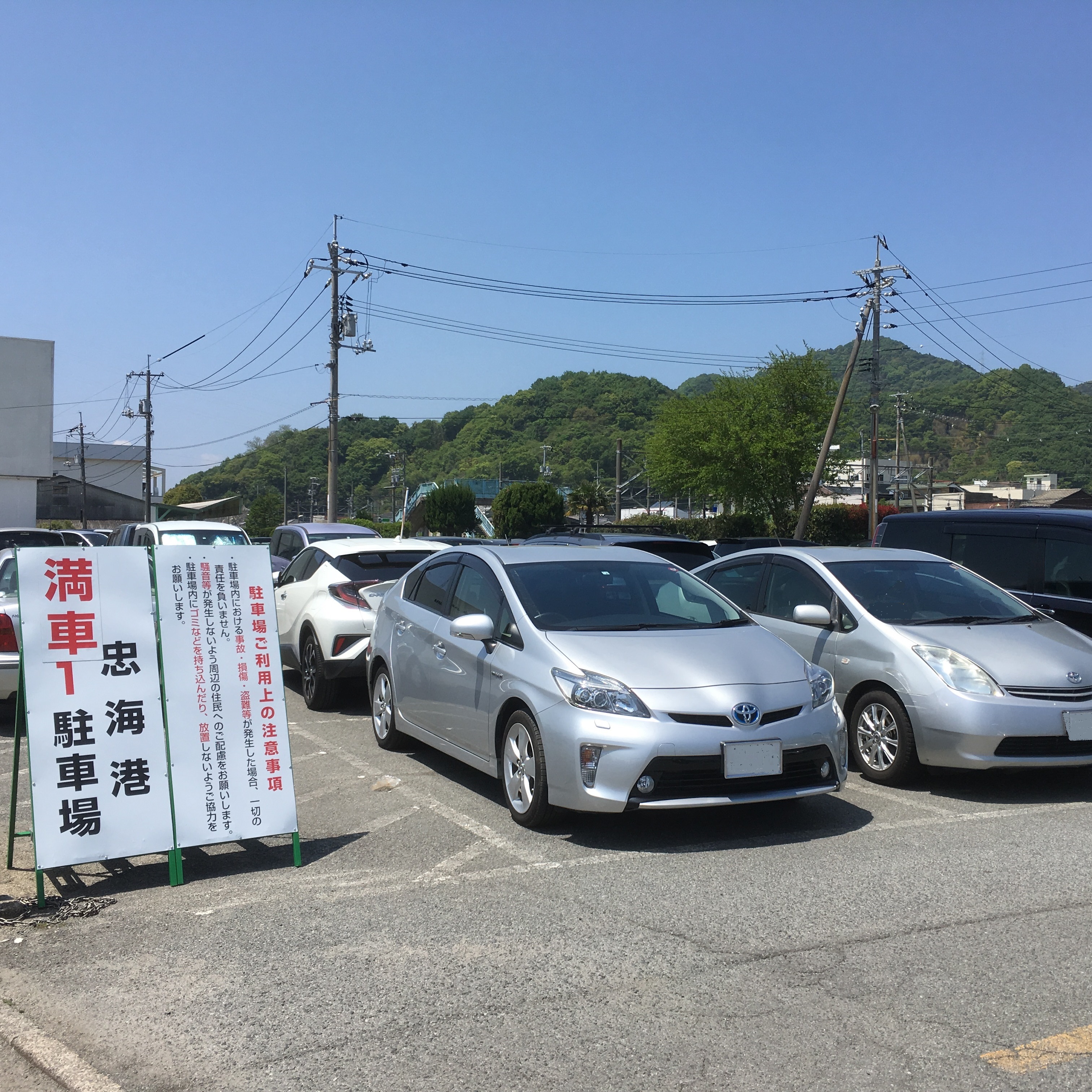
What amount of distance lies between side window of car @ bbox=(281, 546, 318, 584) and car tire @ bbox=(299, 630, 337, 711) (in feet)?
2.58

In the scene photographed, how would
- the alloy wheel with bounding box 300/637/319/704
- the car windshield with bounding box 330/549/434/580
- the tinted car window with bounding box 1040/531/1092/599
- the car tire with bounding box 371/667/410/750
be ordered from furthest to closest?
the car windshield with bounding box 330/549/434/580
the alloy wheel with bounding box 300/637/319/704
the tinted car window with bounding box 1040/531/1092/599
the car tire with bounding box 371/667/410/750

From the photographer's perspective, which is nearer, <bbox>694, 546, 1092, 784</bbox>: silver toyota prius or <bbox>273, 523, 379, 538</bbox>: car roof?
<bbox>694, 546, 1092, 784</bbox>: silver toyota prius

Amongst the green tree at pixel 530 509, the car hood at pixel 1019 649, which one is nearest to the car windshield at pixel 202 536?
the car hood at pixel 1019 649

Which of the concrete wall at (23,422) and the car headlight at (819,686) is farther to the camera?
the concrete wall at (23,422)

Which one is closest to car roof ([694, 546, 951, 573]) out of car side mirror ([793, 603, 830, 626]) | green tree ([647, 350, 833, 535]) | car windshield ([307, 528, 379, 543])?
car side mirror ([793, 603, 830, 626])

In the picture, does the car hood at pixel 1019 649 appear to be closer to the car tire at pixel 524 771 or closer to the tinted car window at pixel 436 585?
the car tire at pixel 524 771

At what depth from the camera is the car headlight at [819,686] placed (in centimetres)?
593

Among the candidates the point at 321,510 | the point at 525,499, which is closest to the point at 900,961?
the point at 525,499

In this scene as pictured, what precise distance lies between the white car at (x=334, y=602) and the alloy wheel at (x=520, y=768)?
3374 mm

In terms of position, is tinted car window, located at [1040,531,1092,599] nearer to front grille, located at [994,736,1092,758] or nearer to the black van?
the black van

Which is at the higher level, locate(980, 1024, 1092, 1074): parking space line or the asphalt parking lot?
the asphalt parking lot

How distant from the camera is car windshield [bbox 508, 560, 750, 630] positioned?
6398 mm

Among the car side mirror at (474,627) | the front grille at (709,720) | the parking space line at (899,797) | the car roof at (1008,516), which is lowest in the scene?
the parking space line at (899,797)

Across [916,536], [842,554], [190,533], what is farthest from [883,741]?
[190,533]
